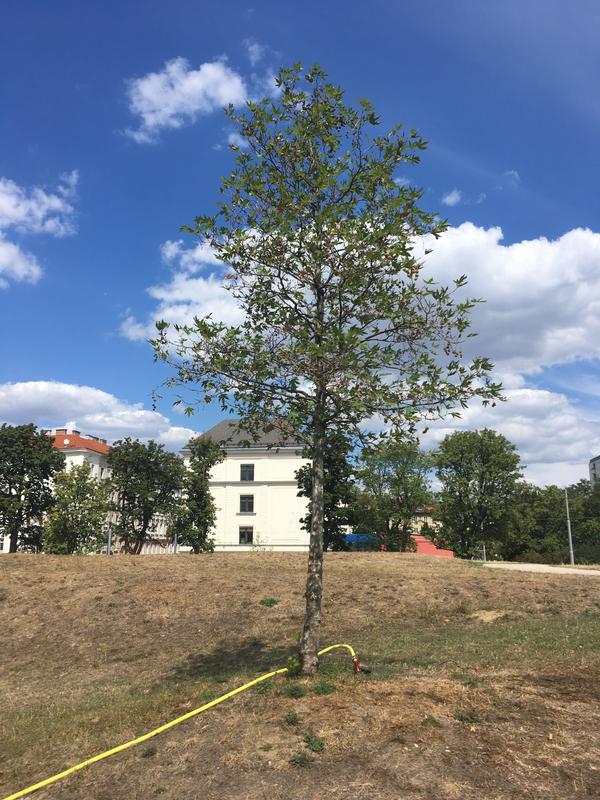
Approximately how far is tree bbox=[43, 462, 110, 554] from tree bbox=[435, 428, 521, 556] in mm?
36767

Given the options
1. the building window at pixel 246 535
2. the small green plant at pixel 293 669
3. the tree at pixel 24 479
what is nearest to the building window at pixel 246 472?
the building window at pixel 246 535

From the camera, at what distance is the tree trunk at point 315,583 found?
365 inches

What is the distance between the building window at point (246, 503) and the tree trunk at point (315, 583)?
56413 millimetres

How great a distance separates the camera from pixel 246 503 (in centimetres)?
6525

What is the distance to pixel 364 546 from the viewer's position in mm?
55094

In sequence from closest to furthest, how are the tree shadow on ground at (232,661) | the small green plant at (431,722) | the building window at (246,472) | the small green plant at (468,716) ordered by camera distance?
1. the small green plant at (431,722)
2. the small green plant at (468,716)
3. the tree shadow on ground at (232,661)
4. the building window at (246,472)

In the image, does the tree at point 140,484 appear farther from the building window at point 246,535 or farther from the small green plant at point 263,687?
the small green plant at point 263,687

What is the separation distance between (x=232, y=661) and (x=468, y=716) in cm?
699

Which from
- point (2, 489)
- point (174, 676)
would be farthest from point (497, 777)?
point (2, 489)

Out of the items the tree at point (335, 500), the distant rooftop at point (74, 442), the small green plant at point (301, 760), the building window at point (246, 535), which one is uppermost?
the distant rooftop at point (74, 442)

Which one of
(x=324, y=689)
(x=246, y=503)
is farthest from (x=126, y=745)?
(x=246, y=503)

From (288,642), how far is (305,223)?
406 inches

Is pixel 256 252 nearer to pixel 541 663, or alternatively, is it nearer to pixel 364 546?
pixel 541 663

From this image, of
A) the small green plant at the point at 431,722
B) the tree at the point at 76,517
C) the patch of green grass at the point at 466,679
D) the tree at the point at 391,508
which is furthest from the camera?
the tree at the point at 391,508
